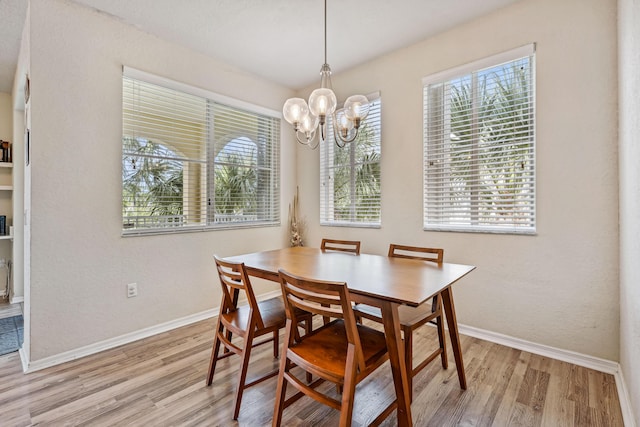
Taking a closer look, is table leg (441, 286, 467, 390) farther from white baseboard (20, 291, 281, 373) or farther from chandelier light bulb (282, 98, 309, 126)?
white baseboard (20, 291, 281, 373)

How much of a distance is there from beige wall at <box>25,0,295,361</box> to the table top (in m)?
1.21

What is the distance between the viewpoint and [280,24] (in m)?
2.67

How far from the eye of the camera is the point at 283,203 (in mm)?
4016

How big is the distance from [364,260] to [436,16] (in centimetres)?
214

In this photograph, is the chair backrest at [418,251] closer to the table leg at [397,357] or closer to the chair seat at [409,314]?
the chair seat at [409,314]

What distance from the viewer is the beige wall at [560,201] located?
2084mm

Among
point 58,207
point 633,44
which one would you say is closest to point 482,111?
point 633,44

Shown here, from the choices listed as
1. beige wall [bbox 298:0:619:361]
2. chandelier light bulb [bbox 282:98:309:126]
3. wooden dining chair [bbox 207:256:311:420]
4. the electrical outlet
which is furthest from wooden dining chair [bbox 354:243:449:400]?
the electrical outlet

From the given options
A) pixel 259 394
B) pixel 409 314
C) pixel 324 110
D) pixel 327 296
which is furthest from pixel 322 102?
pixel 259 394

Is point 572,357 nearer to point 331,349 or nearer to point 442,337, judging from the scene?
point 442,337

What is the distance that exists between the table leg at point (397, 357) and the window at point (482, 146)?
5.46 feet

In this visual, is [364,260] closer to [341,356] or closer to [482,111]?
[341,356]

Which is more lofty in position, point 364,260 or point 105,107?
point 105,107

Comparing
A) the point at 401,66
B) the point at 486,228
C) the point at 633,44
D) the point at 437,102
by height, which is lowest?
the point at 486,228
